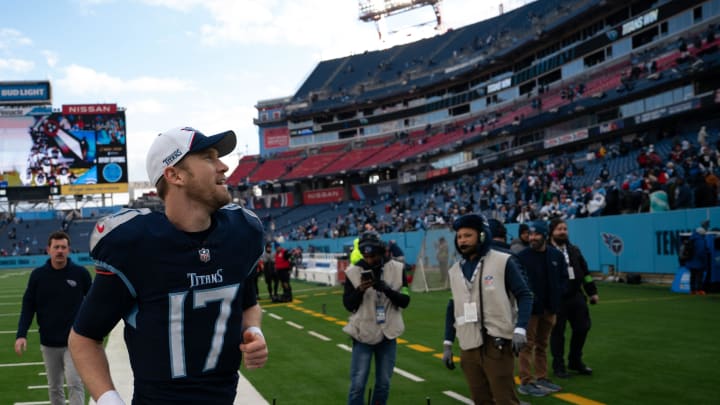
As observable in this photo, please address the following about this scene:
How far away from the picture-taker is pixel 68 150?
5200 centimetres

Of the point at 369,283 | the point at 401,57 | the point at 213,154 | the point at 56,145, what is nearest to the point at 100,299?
the point at 213,154

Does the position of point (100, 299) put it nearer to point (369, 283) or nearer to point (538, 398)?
point (369, 283)

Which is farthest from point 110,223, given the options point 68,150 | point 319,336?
point 68,150

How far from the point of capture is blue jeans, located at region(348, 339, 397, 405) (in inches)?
239

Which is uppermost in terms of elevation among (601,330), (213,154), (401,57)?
(401,57)

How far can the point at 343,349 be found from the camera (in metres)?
11.2

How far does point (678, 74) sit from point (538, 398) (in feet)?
103

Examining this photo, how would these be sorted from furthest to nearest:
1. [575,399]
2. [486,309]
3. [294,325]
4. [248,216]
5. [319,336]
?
[294,325]
[319,336]
[575,399]
[486,309]
[248,216]

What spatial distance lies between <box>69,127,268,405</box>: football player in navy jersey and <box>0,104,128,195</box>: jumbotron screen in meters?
52.8

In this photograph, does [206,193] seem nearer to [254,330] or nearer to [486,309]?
[254,330]

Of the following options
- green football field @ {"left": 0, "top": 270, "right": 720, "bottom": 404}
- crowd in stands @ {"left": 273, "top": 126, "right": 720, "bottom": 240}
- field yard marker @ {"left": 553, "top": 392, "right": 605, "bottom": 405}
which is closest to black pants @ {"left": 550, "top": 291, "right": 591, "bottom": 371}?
green football field @ {"left": 0, "top": 270, "right": 720, "bottom": 404}

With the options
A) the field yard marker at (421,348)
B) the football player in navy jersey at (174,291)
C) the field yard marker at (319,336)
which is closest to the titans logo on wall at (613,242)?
the field yard marker at (319,336)

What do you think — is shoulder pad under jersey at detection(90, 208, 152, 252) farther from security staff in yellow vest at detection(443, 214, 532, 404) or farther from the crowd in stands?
the crowd in stands

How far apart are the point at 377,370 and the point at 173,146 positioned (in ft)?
14.1
